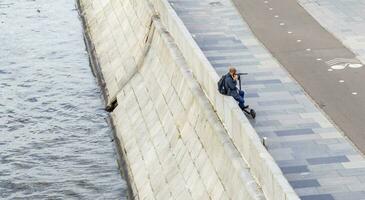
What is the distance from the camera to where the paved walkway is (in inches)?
697

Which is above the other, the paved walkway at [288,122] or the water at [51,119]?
the paved walkway at [288,122]

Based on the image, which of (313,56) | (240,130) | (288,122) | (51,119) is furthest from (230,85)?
(51,119)

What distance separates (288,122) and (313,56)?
6.43 meters

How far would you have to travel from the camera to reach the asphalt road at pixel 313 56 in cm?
2167

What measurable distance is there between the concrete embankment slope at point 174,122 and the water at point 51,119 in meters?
1.11

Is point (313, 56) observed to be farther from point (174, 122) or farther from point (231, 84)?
point (231, 84)

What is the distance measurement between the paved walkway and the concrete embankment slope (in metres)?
1.24

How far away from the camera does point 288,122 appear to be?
69.5 ft

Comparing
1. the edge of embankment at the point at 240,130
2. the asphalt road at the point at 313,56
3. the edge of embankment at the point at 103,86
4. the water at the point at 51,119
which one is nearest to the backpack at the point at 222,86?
the edge of embankment at the point at 240,130

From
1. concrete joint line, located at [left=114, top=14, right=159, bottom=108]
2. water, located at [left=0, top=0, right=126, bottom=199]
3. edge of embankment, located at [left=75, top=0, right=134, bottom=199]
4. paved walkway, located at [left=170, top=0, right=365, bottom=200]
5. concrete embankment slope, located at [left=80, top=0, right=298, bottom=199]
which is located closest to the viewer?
paved walkway, located at [left=170, top=0, right=365, bottom=200]

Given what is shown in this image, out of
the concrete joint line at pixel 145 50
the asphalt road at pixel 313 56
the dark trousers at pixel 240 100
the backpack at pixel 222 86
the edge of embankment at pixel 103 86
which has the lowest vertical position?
the edge of embankment at pixel 103 86

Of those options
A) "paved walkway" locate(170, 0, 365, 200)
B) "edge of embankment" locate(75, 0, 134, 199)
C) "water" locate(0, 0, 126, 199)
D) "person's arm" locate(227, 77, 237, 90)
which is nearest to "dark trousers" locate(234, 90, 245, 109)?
"person's arm" locate(227, 77, 237, 90)

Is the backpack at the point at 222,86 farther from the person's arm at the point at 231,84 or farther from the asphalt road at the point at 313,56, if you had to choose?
the asphalt road at the point at 313,56

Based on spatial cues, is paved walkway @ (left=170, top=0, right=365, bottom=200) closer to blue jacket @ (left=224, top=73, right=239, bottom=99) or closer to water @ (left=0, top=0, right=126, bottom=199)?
A: blue jacket @ (left=224, top=73, right=239, bottom=99)
